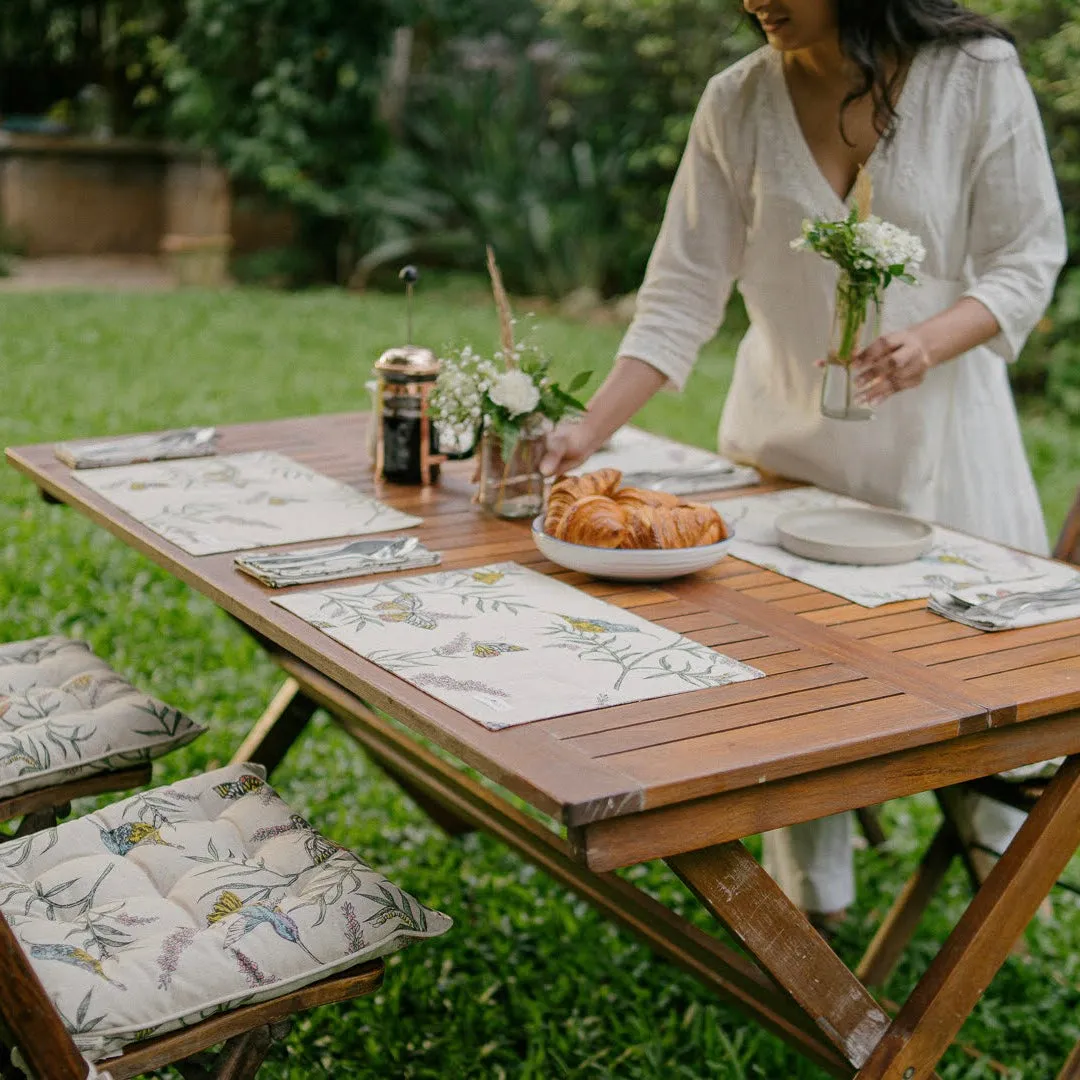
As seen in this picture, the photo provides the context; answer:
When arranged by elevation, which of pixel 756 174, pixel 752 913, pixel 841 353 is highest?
pixel 756 174

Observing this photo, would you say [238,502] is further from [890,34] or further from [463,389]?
[890,34]

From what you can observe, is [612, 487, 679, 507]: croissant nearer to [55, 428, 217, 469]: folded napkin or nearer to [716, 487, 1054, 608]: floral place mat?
[716, 487, 1054, 608]: floral place mat

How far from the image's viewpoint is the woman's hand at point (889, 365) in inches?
94.5

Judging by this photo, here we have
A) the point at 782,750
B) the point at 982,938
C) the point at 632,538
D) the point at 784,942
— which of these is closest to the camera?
the point at 782,750

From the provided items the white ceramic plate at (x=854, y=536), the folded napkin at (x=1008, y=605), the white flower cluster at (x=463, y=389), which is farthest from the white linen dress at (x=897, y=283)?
the folded napkin at (x=1008, y=605)

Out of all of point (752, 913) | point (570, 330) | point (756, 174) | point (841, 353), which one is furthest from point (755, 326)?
point (570, 330)

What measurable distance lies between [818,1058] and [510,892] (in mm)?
1238

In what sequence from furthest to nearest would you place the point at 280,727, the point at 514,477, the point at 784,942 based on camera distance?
the point at 280,727 → the point at 514,477 → the point at 784,942

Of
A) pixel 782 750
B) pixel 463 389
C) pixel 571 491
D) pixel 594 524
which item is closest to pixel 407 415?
pixel 463 389

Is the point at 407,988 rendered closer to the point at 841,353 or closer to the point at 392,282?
the point at 841,353

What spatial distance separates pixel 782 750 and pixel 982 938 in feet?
1.56

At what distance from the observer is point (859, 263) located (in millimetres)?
2299

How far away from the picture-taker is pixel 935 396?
2.81 metres

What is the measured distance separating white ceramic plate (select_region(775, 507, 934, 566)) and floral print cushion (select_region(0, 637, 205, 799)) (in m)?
1.05
